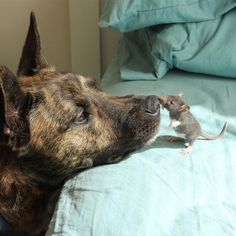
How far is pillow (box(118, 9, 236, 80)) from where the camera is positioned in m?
1.64

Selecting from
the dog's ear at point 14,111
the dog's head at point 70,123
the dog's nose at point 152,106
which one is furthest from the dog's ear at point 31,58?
the dog's nose at point 152,106

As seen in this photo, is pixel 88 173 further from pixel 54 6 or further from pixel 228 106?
pixel 54 6

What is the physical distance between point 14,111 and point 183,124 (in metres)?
0.44

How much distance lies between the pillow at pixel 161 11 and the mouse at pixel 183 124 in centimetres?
46

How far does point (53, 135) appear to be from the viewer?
122cm

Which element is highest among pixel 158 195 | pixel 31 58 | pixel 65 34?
pixel 31 58

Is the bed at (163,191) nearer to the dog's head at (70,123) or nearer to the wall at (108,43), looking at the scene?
the dog's head at (70,123)

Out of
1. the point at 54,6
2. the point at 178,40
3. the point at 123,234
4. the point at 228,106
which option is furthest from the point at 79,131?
the point at 54,6

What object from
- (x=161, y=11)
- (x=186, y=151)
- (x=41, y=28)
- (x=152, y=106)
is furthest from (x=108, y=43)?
(x=186, y=151)

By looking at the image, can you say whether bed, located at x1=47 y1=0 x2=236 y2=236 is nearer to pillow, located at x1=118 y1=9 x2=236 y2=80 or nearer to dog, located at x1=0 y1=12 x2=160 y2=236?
dog, located at x1=0 y1=12 x2=160 y2=236

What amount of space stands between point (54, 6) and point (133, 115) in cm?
118

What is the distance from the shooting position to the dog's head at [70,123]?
1200 mm

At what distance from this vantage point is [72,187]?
1113 mm

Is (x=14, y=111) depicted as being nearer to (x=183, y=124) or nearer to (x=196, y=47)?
(x=183, y=124)
